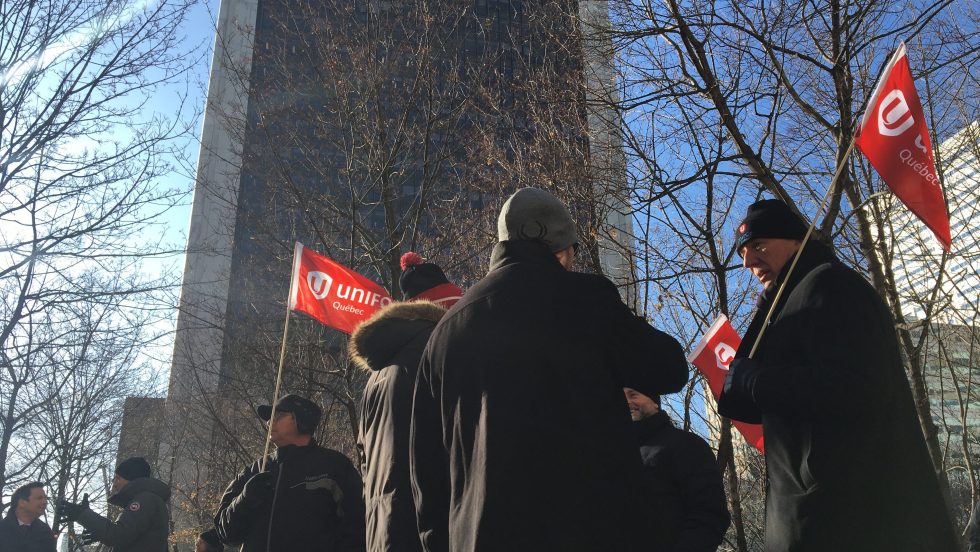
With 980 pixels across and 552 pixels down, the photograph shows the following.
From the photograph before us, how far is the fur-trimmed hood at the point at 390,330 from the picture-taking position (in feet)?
11.8

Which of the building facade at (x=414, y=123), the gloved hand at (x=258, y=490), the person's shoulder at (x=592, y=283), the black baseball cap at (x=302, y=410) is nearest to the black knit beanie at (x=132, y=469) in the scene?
the black baseball cap at (x=302, y=410)

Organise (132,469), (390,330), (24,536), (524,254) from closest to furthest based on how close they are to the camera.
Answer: (524,254) → (390,330) → (132,469) → (24,536)

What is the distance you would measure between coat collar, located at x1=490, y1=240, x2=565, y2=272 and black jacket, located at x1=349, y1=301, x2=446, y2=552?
1.05m

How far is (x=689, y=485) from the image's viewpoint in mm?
3674

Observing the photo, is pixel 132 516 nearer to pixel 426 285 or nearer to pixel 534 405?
pixel 426 285

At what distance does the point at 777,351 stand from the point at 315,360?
50.5 feet

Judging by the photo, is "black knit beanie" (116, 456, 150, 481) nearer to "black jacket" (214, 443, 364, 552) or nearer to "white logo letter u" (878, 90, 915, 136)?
"black jacket" (214, 443, 364, 552)

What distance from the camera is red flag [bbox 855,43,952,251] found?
3252 mm

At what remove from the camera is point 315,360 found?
17141 millimetres

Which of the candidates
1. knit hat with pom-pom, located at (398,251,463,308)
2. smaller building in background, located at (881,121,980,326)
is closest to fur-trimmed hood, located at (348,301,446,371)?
knit hat with pom-pom, located at (398,251,463,308)

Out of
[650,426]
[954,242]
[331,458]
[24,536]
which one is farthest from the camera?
[954,242]

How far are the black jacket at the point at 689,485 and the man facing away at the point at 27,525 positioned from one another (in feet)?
21.6

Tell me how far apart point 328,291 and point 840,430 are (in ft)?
20.2

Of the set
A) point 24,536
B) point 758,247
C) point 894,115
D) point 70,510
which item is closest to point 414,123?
point 24,536
